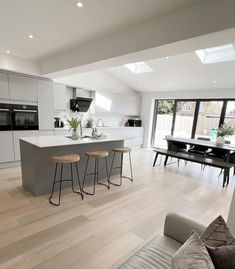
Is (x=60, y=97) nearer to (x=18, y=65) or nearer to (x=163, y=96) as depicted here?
(x=18, y=65)

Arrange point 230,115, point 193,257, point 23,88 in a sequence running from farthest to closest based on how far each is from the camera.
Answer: point 230,115, point 23,88, point 193,257

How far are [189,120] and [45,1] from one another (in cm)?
584

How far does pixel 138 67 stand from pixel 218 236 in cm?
550

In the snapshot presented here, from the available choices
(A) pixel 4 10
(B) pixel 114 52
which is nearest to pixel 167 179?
(B) pixel 114 52

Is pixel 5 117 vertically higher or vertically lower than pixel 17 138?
higher

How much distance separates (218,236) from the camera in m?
1.08

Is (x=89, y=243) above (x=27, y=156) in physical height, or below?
below

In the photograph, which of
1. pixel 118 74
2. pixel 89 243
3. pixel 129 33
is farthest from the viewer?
pixel 118 74

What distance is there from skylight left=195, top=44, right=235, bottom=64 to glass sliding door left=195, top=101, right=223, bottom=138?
201 cm

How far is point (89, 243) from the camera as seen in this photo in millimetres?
2006

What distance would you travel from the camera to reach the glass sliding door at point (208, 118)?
5.87 meters

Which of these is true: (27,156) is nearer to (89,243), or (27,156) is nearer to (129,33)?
(89,243)

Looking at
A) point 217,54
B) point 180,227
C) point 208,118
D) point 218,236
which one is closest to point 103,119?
point 208,118

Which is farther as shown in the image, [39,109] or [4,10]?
[39,109]
